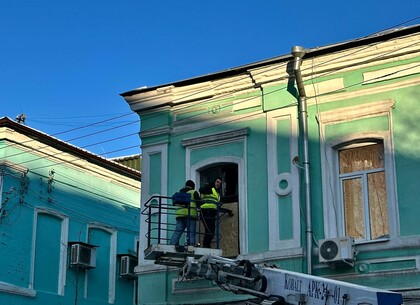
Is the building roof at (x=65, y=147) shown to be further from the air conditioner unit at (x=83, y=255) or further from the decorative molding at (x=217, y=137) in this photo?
the decorative molding at (x=217, y=137)

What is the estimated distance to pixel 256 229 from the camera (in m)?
15.5


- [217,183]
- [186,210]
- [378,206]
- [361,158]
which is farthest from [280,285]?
[217,183]

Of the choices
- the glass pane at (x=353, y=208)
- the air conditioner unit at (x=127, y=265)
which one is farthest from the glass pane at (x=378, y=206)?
the air conditioner unit at (x=127, y=265)

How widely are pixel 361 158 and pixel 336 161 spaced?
47 cm

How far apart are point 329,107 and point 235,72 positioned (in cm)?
225

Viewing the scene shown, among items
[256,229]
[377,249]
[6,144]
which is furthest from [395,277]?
[6,144]

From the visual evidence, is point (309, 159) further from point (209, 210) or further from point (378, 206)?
point (209, 210)

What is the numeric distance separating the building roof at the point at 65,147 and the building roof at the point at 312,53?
13.5 ft

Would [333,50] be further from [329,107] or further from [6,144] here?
[6,144]

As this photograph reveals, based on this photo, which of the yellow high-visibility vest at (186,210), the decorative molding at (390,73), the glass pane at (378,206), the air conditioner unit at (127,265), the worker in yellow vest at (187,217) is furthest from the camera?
the air conditioner unit at (127,265)

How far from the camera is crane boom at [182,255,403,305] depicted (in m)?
10.2

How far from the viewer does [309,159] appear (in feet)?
49.9

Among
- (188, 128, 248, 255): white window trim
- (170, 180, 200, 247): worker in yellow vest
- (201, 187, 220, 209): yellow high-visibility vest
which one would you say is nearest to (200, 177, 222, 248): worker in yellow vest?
(201, 187, 220, 209): yellow high-visibility vest

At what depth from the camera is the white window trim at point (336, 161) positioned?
1422 centimetres
